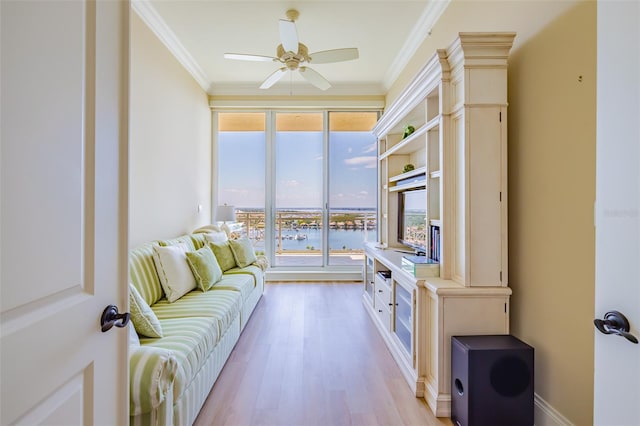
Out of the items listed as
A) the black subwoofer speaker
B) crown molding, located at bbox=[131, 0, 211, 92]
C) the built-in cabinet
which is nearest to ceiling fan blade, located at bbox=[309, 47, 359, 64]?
the built-in cabinet

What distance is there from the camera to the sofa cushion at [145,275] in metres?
2.20

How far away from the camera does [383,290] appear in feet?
9.48

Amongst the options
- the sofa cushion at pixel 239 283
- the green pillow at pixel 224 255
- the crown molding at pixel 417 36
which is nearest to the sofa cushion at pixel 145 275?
the sofa cushion at pixel 239 283

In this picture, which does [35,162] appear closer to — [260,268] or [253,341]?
[253,341]

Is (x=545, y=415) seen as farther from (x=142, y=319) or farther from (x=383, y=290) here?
(x=142, y=319)

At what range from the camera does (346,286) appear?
4.62 meters

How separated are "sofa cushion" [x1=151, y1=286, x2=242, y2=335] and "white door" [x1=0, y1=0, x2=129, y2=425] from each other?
3.86 feet

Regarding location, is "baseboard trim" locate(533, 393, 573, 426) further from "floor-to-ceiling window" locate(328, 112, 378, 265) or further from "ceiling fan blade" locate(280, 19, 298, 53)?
"floor-to-ceiling window" locate(328, 112, 378, 265)

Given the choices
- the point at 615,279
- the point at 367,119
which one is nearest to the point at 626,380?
the point at 615,279

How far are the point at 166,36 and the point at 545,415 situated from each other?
4514 mm

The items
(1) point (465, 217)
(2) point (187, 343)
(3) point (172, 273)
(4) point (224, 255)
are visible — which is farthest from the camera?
(4) point (224, 255)

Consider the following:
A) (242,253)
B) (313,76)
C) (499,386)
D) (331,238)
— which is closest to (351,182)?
(331,238)

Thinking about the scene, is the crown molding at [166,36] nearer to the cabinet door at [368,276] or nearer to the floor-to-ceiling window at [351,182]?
the floor-to-ceiling window at [351,182]

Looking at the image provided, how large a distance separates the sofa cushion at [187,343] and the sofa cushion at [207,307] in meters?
0.08
